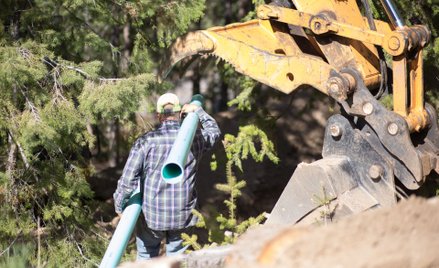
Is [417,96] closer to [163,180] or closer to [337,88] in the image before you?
[337,88]

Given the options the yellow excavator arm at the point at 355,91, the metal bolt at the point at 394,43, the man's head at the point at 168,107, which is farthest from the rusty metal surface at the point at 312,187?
the man's head at the point at 168,107

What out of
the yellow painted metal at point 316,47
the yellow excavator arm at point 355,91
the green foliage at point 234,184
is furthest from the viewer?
the yellow painted metal at point 316,47

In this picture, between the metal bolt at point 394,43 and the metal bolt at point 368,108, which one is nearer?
the metal bolt at point 394,43

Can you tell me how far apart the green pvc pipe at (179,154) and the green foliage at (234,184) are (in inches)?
17.9

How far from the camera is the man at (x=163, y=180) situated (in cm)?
596

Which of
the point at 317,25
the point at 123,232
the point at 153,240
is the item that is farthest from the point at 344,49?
the point at 123,232

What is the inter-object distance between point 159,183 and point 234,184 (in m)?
0.64

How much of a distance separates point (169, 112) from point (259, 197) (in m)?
5.26

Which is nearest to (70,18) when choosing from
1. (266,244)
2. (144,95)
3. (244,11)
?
(144,95)

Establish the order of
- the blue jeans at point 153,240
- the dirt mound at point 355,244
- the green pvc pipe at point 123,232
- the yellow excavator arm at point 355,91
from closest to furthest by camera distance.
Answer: the dirt mound at point 355,244 → the green pvc pipe at point 123,232 → the yellow excavator arm at point 355,91 → the blue jeans at point 153,240

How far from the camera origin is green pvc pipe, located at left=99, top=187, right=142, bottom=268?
18.2ft

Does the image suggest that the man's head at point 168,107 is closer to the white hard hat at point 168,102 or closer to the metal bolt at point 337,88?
the white hard hat at point 168,102

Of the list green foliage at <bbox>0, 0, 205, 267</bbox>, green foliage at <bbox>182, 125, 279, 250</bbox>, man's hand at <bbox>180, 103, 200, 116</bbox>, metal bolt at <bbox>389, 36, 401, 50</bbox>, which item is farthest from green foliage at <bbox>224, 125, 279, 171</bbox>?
metal bolt at <bbox>389, 36, 401, 50</bbox>

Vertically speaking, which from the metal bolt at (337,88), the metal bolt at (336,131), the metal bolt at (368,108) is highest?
the metal bolt at (337,88)
